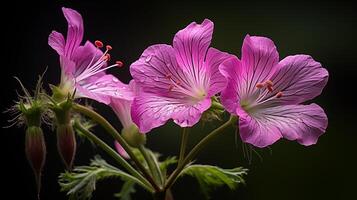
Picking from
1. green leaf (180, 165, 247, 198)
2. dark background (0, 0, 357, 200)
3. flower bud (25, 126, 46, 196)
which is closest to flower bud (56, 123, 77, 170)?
flower bud (25, 126, 46, 196)

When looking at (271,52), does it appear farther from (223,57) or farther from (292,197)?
(292,197)

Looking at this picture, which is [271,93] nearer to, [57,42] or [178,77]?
[178,77]

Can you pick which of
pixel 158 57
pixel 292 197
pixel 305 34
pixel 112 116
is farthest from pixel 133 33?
pixel 158 57

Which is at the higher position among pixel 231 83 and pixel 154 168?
pixel 231 83

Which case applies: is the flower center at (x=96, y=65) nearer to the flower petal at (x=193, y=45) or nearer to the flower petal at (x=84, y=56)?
the flower petal at (x=84, y=56)

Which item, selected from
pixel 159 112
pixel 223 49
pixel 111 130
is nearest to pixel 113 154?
pixel 111 130

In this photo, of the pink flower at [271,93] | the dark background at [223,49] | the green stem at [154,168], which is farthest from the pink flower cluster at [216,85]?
the dark background at [223,49]
